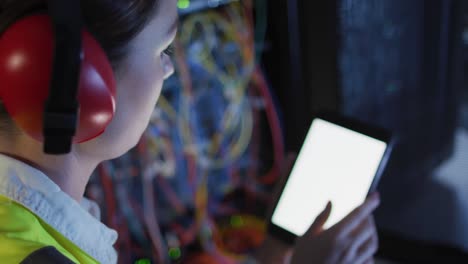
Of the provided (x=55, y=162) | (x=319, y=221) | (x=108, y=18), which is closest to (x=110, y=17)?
(x=108, y=18)

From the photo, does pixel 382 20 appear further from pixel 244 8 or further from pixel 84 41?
pixel 84 41

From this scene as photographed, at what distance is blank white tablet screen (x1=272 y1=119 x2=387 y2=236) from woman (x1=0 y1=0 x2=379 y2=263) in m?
0.26

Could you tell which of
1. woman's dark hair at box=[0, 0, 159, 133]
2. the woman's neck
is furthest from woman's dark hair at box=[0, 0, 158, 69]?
the woman's neck

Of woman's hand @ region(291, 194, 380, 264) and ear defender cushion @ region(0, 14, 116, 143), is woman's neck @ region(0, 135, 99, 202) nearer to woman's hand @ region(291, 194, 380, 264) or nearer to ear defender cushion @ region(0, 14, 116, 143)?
ear defender cushion @ region(0, 14, 116, 143)

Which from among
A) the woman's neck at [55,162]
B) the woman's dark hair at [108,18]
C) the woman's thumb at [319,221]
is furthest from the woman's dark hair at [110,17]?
the woman's thumb at [319,221]

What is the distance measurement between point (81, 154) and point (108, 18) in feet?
0.49

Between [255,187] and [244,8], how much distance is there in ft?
1.36

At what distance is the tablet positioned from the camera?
725 mm

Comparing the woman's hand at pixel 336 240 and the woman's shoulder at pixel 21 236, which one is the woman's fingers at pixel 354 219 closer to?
the woman's hand at pixel 336 240

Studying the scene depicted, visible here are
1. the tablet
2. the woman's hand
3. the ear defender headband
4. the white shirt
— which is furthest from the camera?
the tablet

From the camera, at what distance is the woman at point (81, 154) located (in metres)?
0.45

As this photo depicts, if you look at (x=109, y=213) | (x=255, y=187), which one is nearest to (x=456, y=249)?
(x=255, y=187)

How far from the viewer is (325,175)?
77 centimetres

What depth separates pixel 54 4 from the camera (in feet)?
1.30
